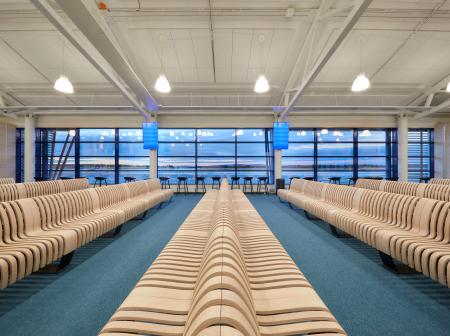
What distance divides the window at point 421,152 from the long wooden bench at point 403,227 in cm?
963

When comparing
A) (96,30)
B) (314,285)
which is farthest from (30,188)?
(314,285)

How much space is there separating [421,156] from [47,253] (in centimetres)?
1397

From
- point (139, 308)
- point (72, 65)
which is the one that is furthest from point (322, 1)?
point (72, 65)

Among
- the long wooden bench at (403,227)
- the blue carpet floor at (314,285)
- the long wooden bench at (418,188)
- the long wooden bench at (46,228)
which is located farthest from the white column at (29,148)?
the long wooden bench at (418,188)

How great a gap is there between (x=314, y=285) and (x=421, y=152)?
12.3 meters

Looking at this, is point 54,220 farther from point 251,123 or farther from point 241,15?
point 251,123

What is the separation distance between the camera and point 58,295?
205cm

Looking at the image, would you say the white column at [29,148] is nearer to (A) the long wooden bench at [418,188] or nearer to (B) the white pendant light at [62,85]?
(B) the white pendant light at [62,85]

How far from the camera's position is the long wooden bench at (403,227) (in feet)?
6.39

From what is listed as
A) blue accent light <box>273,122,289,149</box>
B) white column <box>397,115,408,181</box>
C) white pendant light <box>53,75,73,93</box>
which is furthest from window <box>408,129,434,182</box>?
white pendant light <box>53,75,73,93</box>

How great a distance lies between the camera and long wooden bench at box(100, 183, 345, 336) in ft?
2.27

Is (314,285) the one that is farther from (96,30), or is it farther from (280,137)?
(280,137)

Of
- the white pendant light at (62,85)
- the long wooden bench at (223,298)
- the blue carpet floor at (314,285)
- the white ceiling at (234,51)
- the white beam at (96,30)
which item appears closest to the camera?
the long wooden bench at (223,298)

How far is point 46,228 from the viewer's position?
2.72m
